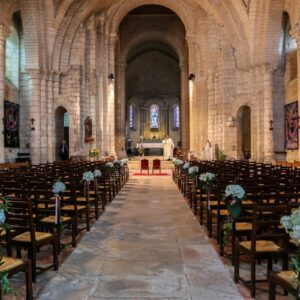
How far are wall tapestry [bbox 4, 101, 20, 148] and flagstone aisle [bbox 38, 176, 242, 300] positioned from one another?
579 inches

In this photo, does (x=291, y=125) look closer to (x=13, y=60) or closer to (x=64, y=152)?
(x=64, y=152)

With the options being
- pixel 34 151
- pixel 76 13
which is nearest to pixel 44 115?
pixel 34 151

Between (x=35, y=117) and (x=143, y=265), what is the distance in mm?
19997

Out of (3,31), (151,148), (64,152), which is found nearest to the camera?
(3,31)

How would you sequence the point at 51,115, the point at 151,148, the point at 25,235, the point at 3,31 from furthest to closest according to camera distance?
1. the point at 151,148
2. the point at 51,115
3. the point at 3,31
4. the point at 25,235

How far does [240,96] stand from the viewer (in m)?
24.6

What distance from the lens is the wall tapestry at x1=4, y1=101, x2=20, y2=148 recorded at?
859 inches

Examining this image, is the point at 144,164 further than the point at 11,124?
Yes

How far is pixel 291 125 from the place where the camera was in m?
20.9

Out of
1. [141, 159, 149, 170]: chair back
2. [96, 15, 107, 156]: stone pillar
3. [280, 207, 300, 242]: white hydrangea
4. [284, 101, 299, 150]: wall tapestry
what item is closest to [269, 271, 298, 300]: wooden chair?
[280, 207, 300, 242]: white hydrangea

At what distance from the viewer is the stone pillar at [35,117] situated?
23766mm

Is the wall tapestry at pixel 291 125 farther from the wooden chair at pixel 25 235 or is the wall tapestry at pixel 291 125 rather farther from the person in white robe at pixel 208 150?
the wooden chair at pixel 25 235

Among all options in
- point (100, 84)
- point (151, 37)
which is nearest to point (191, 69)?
point (100, 84)

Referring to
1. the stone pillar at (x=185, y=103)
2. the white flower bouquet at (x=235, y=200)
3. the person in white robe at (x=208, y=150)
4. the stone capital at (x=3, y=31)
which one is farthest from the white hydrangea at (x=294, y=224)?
the stone pillar at (x=185, y=103)
